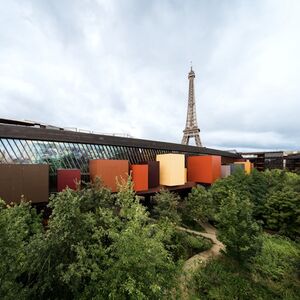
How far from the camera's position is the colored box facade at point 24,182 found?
14.5 meters

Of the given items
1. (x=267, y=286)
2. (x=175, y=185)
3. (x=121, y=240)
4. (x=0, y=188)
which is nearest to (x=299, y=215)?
(x=267, y=286)

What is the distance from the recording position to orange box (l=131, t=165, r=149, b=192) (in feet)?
75.5

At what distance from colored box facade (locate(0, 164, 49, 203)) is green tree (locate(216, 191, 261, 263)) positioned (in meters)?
14.5

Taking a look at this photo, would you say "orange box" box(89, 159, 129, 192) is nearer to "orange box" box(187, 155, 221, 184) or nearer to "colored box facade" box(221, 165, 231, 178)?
"orange box" box(187, 155, 221, 184)

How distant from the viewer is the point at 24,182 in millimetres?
15398

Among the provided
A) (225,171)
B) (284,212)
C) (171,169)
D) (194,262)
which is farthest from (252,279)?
(225,171)

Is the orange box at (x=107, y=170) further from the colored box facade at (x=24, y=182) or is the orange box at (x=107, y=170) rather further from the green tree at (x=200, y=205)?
the green tree at (x=200, y=205)

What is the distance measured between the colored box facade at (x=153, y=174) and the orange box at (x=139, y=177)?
1127mm

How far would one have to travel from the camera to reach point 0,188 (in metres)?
14.2

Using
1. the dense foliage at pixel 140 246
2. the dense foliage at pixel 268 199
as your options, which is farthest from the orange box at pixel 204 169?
the dense foliage at pixel 140 246

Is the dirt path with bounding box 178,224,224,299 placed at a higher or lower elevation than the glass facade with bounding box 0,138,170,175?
lower

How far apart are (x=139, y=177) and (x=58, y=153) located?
351 inches

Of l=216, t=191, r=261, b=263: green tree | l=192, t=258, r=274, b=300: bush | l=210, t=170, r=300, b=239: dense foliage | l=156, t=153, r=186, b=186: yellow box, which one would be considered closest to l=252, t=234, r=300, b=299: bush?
l=192, t=258, r=274, b=300: bush

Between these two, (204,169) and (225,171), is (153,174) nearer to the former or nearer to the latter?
(204,169)
